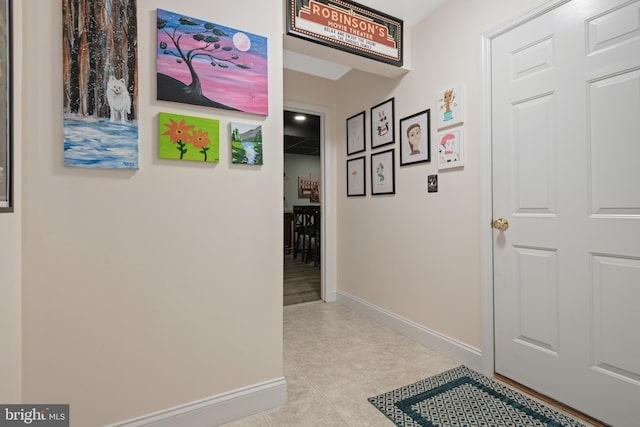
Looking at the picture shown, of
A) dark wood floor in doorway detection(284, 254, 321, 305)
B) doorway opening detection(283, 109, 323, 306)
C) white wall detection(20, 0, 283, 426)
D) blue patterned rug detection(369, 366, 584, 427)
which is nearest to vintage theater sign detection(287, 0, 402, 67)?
white wall detection(20, 0, 283, 426)

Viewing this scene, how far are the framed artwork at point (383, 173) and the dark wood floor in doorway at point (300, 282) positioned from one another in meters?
1.55

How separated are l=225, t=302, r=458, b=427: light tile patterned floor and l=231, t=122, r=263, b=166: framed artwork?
4.29 feet

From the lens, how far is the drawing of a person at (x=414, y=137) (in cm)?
239

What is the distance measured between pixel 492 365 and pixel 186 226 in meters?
1.96

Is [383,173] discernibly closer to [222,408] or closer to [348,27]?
[348,27]

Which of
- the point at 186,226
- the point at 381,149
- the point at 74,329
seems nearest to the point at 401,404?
the point at 186,226

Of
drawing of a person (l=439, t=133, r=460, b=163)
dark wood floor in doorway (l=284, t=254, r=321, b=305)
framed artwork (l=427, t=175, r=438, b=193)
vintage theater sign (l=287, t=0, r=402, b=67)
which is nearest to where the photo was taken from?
vintage theater sign (l=287, t=0, r=402, b=67)

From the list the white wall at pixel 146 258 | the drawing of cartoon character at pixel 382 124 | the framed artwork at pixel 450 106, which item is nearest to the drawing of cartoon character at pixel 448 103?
the framed artwork at pixel 450 106

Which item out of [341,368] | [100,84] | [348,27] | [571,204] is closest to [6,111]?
[100,84]

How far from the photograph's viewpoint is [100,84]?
50.3 inches

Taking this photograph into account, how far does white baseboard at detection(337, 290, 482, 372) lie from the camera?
1.99m

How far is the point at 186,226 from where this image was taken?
1.45m

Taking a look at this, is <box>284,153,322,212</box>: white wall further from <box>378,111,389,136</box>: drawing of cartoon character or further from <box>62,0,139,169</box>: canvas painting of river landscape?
<box>62,0,139,169</box>: canvas painting of river landscape

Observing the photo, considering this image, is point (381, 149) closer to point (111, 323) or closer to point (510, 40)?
point (510, 40)
